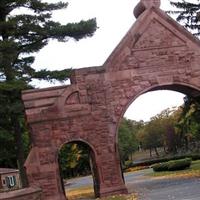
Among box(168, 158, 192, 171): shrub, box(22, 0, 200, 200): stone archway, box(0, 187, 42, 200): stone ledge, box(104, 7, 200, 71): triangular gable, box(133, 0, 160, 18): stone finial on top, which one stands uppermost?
box(133, 0, 160, 18): stone finial on top

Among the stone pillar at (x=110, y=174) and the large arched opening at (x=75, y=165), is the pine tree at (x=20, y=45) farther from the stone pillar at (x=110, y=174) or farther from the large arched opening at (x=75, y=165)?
the large arched opening at (x=75, y=165)

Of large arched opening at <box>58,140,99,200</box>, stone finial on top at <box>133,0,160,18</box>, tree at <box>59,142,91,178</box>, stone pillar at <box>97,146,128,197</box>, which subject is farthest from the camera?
tree at <box>59,142,91,178</box>

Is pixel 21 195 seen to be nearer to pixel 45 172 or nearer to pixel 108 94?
pixel 45 172

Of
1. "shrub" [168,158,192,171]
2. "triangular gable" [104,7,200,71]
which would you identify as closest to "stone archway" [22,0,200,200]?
"triangular gable" [104,7,200,71]

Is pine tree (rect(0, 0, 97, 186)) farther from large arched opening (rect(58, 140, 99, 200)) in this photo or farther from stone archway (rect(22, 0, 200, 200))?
large arched opening (rect(58, 140, 99, 200))

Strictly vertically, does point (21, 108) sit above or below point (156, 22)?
below

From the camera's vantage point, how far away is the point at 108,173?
21750 millimetres

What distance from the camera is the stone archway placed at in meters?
21.5

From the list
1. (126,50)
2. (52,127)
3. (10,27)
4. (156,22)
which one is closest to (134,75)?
(126,50)

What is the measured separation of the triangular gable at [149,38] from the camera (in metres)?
22.5

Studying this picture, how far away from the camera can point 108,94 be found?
2233cm

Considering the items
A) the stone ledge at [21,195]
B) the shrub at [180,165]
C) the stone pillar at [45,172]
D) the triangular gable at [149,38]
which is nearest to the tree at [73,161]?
the shrub at [180,165]

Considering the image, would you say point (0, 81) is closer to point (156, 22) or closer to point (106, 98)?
point (106, 98)

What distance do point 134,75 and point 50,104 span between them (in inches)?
156
